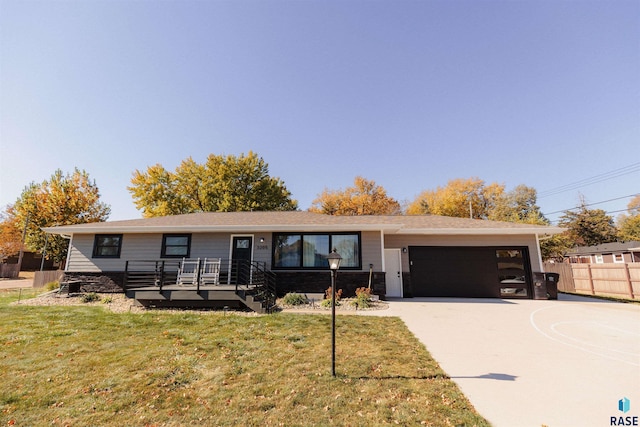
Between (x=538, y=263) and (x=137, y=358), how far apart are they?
13.9m

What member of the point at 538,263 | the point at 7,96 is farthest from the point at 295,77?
the point at 538,263

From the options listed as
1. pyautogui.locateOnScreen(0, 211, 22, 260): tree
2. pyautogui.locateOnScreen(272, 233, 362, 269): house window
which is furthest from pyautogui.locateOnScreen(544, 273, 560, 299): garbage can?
pyautogui.locateOnScreen(0, 211, 22, 260): tree

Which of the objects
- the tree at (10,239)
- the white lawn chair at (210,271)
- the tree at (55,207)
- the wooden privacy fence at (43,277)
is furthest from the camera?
the tree at (10,239)

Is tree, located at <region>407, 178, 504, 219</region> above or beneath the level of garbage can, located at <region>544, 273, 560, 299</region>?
above

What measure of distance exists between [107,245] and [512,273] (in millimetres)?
17623

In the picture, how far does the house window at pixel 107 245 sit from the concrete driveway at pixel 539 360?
440 inches

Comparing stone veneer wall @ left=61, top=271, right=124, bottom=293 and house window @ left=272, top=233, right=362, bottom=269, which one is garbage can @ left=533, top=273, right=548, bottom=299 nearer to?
house window @ left=272, top=233, right=362, bottom=269

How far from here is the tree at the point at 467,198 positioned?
90.8 feet

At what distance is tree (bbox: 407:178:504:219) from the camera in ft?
90.8

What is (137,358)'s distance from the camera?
13.3 feet

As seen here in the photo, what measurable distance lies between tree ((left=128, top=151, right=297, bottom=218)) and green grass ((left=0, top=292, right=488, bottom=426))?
19.9m

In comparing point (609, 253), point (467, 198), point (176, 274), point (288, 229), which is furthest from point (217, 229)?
point (609, 253)

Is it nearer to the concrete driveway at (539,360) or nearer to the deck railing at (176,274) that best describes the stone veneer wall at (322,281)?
the deck railing at (176,274)

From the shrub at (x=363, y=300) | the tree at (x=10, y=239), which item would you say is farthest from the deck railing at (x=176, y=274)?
the tree at (x=10, y=239)
